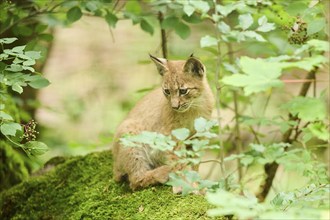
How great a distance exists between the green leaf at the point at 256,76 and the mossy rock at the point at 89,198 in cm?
147

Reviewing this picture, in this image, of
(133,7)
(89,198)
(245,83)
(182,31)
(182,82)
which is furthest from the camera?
(133,7)

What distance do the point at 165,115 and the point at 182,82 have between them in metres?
→ 0.34

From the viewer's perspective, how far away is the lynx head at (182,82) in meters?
4.60

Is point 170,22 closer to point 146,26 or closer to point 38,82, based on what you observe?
point 146,26

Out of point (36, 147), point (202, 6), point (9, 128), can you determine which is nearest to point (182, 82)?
point (202, 6)

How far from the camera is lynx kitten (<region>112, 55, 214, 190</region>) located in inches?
177

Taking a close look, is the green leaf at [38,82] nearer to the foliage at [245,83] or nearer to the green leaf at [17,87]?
the foliage at [245,83]

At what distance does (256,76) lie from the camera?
2363mm

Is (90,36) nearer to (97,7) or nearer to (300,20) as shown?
(97,7)

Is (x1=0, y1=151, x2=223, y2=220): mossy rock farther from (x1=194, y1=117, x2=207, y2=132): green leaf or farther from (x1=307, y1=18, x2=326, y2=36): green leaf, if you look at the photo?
(x1=307, y1=18, x2=326, y2=36): green leaf

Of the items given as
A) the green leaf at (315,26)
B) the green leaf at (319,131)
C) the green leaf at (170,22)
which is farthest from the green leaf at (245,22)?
the green leaf at (170,22)

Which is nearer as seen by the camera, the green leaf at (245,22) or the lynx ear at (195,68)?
the green leaf at (245,22)

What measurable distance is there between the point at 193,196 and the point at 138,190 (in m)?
0.57

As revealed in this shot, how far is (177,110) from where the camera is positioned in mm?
4559
